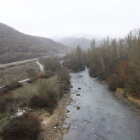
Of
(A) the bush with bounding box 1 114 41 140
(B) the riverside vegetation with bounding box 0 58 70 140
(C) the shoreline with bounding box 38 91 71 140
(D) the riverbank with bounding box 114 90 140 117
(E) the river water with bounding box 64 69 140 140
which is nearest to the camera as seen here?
(A) the bush with bounding box 1 114 41 140

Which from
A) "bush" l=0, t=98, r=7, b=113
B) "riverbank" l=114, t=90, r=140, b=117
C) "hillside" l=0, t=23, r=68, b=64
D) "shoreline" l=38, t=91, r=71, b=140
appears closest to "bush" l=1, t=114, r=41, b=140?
"shoreline" l=38, t=91, r=71, b=140

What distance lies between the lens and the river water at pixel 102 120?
1139cm

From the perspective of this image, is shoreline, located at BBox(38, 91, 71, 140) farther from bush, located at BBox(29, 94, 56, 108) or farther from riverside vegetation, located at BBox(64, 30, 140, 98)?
riverside vegetation, located at BBox(64, 30, 140, 98)

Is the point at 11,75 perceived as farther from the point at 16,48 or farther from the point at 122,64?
the point at 16,48

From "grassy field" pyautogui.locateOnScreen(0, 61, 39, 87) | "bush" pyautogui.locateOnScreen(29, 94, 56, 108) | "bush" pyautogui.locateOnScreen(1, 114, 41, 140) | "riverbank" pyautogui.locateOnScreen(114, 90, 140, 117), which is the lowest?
"riverbank" pyautogui.locateOnScreen(114, 90, 140, 117)

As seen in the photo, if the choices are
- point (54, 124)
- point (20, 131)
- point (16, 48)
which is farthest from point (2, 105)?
point (16, 48)

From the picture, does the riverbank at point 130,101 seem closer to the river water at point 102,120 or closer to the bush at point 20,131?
the river water at point 102,120

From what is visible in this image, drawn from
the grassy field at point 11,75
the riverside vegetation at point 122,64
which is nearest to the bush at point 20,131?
the riverside vegetation at point 122,64

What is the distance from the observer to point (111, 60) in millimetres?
32688

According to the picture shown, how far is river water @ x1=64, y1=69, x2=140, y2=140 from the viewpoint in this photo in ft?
37.4

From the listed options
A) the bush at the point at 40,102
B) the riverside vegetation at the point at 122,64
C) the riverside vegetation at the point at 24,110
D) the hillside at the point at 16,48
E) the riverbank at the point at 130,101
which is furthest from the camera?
the hillside at the point at 16,48

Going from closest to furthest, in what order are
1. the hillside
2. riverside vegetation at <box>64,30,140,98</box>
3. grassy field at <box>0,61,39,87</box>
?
riverside vegetation at <box>64,30,140,98</box>, grassy field at <box>0,61,39,87</box>, the hillside

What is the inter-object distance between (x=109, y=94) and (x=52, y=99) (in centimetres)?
973

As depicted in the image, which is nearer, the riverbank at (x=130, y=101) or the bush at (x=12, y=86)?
the riverbank at (x=130, y=101)
